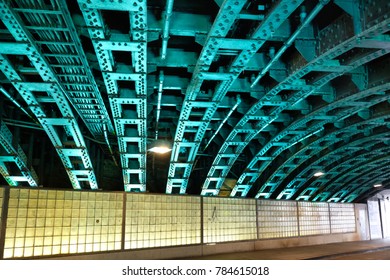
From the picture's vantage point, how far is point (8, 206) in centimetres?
967

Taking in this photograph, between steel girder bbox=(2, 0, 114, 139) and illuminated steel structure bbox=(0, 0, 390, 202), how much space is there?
0.02m

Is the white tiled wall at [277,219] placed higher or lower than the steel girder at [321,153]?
lower

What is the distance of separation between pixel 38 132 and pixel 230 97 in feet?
25.1

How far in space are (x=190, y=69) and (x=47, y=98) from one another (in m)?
3.85

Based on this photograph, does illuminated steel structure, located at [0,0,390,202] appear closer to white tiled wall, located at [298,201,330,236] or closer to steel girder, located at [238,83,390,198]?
steel girder, located at [238,83,390,198]

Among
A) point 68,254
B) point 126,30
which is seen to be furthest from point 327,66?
point 68,254

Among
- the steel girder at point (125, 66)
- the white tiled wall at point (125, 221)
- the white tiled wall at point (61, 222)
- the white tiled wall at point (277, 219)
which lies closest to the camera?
the steel girder at point (125, 66)

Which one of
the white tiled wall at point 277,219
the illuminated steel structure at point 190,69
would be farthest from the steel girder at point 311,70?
the white tiled wall at point 277,219

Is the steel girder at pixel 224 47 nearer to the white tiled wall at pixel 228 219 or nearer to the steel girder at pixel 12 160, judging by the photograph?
the steel girder at pixel 12 160

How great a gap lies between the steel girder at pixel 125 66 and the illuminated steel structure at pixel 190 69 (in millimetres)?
24

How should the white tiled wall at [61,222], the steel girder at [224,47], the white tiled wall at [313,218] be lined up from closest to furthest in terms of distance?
1. the steel girder at [224,47]
2. the white tiled wall at [61,222]
3. the white tiled wall at [313,218]

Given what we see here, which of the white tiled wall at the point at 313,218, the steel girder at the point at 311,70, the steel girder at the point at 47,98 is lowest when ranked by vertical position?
the white tiled wall at the point at 313,218

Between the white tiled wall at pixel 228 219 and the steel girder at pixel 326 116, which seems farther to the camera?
the white tiled wall at pixel 228 219

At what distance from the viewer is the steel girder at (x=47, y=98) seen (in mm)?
5562
